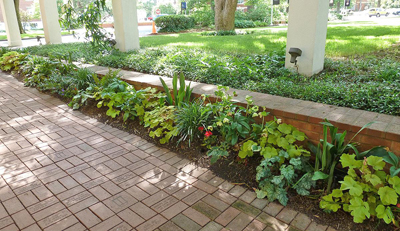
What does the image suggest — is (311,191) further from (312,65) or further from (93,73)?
(93,73)

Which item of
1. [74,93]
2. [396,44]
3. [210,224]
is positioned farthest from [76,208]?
[396,44]

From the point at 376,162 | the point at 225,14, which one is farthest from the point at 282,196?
the point at 225,14

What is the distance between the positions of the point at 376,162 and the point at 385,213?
359 mm

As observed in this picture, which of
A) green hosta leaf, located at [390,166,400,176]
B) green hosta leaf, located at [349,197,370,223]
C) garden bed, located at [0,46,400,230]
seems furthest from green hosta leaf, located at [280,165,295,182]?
green hosta leaf, located at [390,166,400,176]

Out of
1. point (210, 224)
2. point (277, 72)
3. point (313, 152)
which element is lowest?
point (210, 224)

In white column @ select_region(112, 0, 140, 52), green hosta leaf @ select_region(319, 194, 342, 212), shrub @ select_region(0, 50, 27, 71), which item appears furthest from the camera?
shrub @ select_region(0, 50, 27, 71)

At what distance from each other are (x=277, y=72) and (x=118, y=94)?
2.39 metres

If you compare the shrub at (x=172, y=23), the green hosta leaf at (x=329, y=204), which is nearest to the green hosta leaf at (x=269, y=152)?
the green hosta leaf at (x=329, y=204)

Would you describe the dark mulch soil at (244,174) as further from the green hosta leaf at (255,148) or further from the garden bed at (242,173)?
the green hosta leaf at (255,148)

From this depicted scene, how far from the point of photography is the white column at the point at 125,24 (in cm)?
750

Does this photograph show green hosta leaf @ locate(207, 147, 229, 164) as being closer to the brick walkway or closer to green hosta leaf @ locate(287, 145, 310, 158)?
the brick walkway

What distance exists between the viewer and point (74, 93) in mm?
5266

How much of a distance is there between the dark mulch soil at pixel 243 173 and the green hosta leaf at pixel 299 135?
457 millimetres

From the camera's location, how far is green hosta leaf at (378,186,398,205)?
2.10 meters
